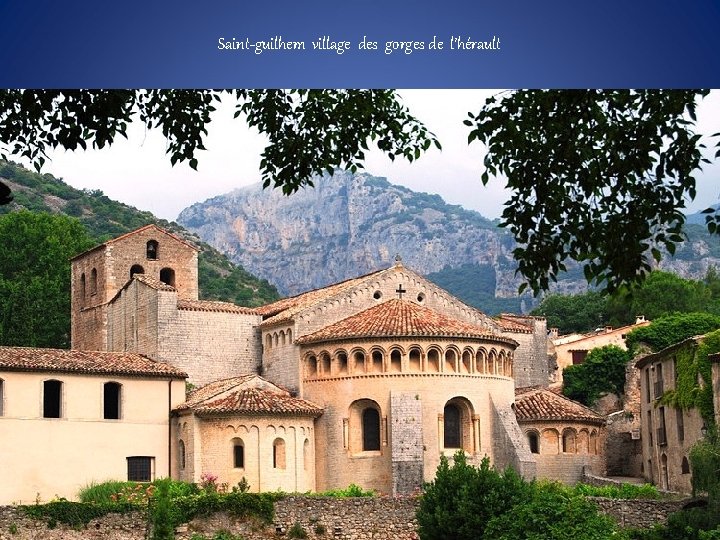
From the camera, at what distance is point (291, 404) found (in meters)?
50.2

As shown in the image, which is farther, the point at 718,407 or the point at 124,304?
the point at 124,304

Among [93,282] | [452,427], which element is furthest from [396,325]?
[93,282]

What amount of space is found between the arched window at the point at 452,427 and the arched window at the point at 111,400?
12172 millimetres

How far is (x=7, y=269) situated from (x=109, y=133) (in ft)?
219

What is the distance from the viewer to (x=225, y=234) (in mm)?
130125

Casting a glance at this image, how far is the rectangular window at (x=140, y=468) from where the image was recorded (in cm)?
5006

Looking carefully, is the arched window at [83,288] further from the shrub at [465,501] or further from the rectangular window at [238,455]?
the shrub at [465,501]

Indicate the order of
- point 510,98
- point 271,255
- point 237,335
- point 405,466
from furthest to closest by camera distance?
point 271,255 < point 237,335 < point 405,466 < point 510,98

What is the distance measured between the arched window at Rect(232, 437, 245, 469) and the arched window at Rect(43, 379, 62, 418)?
634 cm

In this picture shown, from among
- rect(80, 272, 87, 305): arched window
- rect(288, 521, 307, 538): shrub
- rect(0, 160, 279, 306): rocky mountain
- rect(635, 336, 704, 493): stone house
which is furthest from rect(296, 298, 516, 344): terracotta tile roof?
rect(0, 160, 279, 306): rocky mountain

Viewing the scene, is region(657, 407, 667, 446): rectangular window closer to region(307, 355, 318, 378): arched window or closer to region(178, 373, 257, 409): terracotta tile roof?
region(307, 355, 318, 378): arched window

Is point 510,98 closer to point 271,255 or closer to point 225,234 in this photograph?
point 225,234

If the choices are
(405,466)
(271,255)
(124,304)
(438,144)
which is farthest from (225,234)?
(438,144)

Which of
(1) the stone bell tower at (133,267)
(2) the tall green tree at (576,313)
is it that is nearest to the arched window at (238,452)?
(1) the stone bell tower at (133,267)
